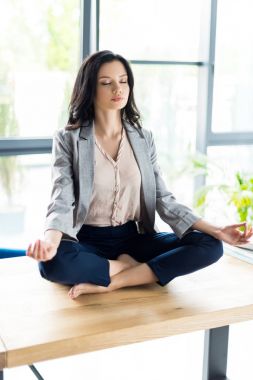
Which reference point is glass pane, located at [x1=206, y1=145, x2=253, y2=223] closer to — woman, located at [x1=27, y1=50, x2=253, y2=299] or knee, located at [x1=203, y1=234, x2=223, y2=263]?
woman, located at [x1=27, y1=50, x2=253, y2=299]

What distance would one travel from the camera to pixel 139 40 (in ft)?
13.5

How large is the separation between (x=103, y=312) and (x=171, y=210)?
21.5 inches

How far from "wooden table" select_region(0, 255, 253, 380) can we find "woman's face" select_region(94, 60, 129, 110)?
2.21 feet

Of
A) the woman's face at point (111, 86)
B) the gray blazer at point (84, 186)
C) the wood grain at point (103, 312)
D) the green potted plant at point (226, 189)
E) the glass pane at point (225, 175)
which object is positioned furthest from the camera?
the glass pane at point (225, 175)

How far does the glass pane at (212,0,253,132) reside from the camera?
170 inches

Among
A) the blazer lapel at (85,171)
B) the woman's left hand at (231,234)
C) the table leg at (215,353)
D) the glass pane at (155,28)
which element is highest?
the glass pane at (155,28)

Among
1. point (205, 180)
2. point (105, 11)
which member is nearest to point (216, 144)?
point (205, 180)

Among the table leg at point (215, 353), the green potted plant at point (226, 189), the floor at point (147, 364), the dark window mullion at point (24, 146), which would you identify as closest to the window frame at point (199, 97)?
the dark window mullion at point (24, 146)

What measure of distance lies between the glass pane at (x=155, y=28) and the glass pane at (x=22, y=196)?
0.95 metres

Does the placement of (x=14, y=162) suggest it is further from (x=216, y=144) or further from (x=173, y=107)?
(x=216, y=144)

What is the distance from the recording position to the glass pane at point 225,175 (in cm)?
418

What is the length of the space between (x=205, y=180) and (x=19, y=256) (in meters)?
2.36

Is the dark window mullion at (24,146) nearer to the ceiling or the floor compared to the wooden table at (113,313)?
nearer to the ceiling

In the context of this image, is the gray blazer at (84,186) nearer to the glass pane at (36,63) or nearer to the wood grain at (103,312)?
the wood grain at (103,312)
